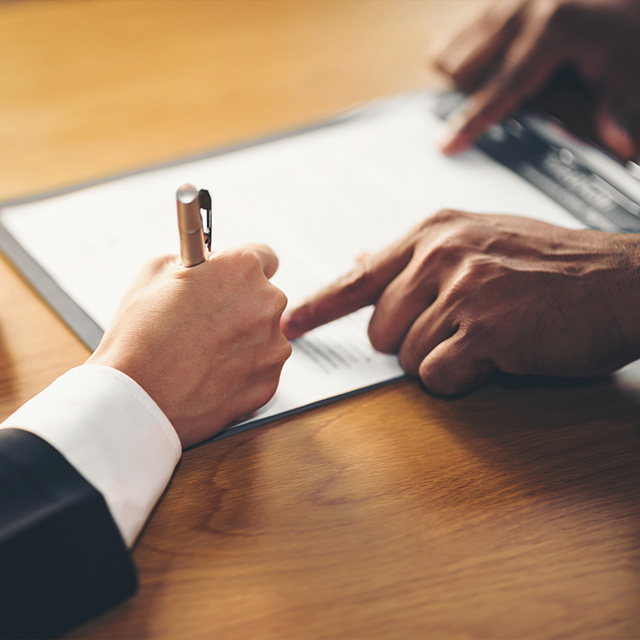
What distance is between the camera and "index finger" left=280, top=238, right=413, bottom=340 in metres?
0.71

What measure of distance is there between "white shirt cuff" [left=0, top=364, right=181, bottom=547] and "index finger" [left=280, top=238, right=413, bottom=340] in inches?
7.3

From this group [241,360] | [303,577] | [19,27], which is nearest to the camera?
[303,577]

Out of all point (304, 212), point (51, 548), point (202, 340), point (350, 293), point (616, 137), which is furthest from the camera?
point (616, 137)

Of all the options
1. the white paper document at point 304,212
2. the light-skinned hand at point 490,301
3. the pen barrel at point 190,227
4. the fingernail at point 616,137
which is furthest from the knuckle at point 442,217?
the fingernail at point 616,137

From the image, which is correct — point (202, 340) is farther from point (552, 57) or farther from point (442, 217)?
point (552, 57)

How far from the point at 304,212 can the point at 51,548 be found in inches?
20.2

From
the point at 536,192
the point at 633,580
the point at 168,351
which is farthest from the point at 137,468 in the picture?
the point at 536,192

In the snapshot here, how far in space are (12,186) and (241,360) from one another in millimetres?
447

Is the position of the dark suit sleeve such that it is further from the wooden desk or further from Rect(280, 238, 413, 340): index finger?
Rect(280, 238, 413, 340): index finger

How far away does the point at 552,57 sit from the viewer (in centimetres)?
106

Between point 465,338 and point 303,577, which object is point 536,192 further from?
point 303,577

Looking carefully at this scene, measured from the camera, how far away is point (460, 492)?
60cm

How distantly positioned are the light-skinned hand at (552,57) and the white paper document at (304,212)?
0.10m

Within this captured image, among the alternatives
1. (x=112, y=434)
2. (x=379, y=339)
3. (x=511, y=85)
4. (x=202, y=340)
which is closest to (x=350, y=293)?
(x=379, y=339)
